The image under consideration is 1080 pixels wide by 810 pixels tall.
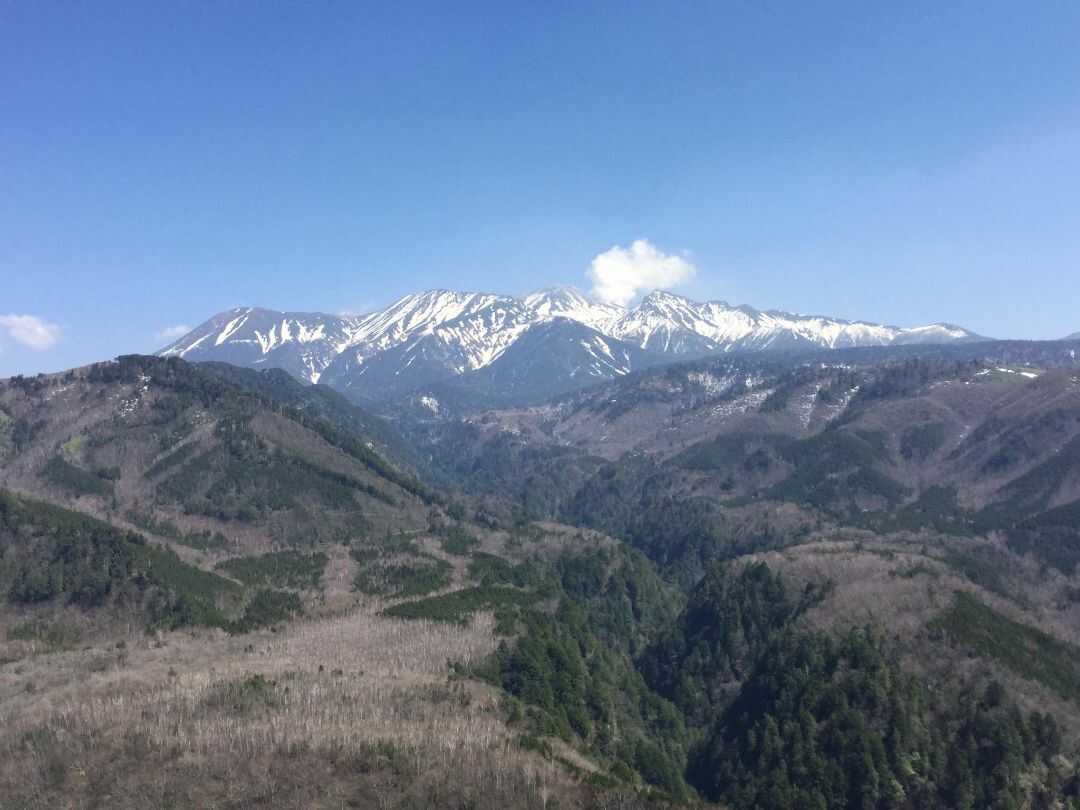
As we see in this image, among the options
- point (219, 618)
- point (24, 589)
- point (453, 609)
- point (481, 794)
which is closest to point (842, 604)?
point (453, 609)

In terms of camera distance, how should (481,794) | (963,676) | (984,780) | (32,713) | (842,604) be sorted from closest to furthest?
(481,794) → (32,713) → (984,780) → (963,676) → (842,604)

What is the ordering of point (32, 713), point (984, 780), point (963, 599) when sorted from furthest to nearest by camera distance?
point (963, 599)
point (984, 780)
point (32, 713)

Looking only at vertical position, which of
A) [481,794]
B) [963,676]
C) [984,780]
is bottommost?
[984,780]

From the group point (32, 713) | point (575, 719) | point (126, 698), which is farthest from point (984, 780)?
point (32, 713)

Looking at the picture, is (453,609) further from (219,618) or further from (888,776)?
(888,776)

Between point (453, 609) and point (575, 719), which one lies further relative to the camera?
point (453, 609)

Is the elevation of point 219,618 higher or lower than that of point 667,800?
higher

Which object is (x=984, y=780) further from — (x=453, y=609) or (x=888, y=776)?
(x=453, y=609)

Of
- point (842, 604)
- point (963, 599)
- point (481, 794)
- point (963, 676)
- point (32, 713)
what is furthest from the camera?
point (842, 604)

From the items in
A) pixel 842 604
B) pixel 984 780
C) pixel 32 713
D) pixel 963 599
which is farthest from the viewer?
pixel 842 604
